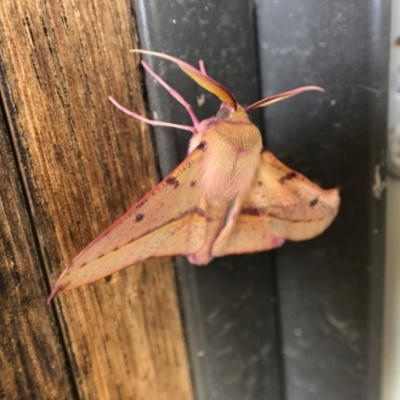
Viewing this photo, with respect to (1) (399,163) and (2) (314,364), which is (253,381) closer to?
(2) (314,364)

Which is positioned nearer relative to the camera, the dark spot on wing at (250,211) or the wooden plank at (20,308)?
the wooden plank at (20,308)

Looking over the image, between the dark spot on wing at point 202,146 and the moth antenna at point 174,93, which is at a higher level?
the moth antenna at point 174,93

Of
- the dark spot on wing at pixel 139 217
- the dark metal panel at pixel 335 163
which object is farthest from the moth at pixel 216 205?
the dark metal panel at pixel 335 163

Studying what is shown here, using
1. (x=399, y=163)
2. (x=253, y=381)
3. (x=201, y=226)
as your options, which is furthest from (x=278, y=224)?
(x=253, y=381)

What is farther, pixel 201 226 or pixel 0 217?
pixel 201 226

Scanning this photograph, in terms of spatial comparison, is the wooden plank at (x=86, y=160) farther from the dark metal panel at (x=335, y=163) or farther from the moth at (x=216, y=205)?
the dark metal panel at (x=335, y=163)

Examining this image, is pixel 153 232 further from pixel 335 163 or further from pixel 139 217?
pixel 335 163
